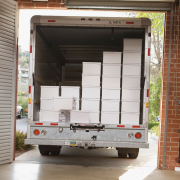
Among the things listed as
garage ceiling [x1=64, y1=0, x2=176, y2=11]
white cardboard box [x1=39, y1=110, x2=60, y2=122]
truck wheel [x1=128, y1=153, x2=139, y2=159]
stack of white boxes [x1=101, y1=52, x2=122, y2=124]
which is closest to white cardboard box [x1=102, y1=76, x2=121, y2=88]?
stack of white boxes [x1=101, y1=52, x2=122, y2=124]

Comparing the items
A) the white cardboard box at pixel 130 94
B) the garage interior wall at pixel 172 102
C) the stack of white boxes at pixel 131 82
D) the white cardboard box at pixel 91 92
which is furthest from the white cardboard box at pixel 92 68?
the garage interior wall at pixel 172 102

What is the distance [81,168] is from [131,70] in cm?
225

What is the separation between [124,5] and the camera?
5.92m

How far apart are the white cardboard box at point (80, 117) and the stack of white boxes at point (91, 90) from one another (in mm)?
132

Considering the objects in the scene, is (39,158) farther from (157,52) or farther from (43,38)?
(157,52)

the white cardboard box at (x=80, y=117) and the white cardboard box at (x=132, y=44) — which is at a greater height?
the white cardboard box at (x=132, y=44)

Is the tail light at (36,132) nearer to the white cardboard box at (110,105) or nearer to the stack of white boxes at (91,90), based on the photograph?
the stack of white boxes at (91,90)

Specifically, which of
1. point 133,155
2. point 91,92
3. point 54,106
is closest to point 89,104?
point 91,92

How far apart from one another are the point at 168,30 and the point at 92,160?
3377 millimetres

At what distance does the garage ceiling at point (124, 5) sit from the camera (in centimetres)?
582

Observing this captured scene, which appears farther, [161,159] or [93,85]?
[161,159]

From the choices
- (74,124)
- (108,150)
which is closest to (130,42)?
(74,124)

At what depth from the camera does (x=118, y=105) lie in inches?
202

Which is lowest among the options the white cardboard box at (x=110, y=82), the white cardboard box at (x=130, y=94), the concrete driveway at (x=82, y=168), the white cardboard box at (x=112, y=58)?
the concrete driveway at (x=82, y=168)
